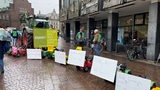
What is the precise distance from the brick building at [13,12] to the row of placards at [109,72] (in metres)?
46.3

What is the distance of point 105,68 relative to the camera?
17.5 feet

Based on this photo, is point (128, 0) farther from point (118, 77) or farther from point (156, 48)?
point (118, 77)

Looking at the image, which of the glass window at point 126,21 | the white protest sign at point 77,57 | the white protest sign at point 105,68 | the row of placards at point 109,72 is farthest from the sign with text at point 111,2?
the white protest sign at point 105,68

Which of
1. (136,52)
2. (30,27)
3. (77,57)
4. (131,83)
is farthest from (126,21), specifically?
(131,83)

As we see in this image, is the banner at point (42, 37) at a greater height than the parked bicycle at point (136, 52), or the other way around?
the banner at point (42, 37)

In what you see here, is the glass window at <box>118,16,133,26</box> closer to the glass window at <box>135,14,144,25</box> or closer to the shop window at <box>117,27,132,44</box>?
the shop window at <box>117,27,132,44</box>

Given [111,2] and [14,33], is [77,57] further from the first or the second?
[14,33]

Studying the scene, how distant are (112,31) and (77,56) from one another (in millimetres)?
6965

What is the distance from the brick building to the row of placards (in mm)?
46327

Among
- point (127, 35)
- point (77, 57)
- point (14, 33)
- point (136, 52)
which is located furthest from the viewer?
point (127, 35)

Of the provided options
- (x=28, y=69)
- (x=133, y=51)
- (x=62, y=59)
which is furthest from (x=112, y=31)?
(x=28, y=69)

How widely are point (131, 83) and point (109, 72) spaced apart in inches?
48.0

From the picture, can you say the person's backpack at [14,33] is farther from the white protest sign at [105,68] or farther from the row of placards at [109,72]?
the white protest sign at [105,68]

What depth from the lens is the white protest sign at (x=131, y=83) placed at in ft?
12.2
